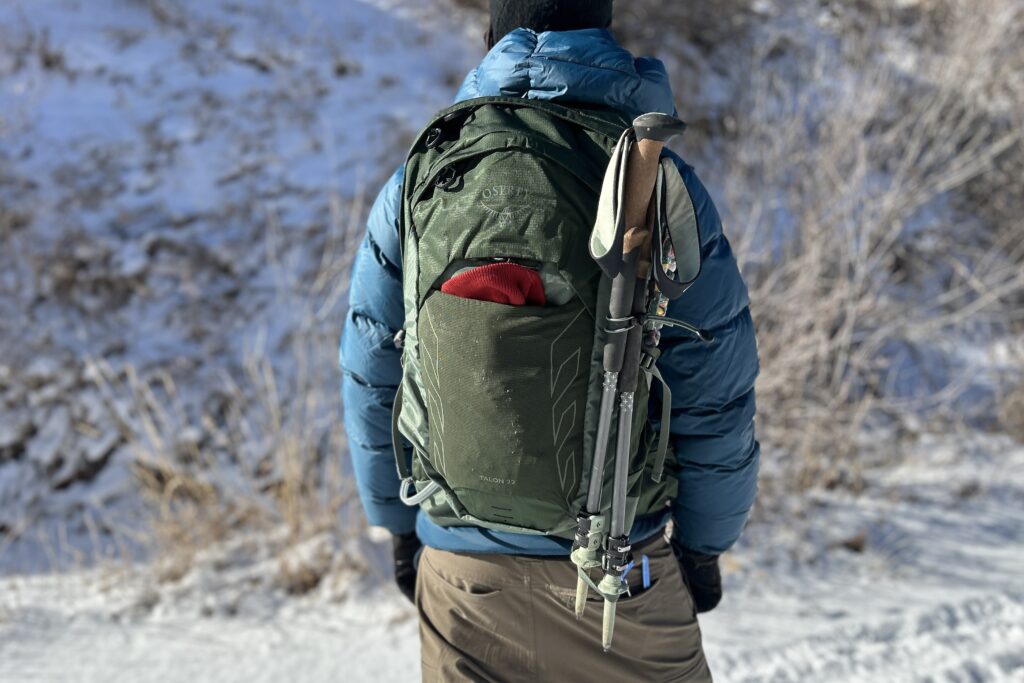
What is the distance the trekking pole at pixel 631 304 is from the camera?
1000 mm

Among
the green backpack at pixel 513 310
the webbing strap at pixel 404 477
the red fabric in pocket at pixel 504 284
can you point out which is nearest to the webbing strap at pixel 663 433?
the green backpack at pixel 513 310

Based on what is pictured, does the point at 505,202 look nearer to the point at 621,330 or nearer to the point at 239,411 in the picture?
the point at 621,330

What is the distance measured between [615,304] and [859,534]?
9.32ft

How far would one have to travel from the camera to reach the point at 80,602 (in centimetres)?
301

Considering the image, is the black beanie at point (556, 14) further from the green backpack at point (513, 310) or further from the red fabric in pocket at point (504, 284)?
the red fabric in pocket at point (504, 284)

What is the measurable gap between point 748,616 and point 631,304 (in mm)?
2143

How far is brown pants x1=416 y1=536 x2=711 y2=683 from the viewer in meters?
1.28

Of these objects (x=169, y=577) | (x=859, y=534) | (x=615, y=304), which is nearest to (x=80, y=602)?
(x=169, y=577)

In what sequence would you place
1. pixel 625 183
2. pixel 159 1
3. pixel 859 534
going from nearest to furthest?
pixel 625 183, pixel 859 534, pixel 159 1

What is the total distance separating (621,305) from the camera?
108cm

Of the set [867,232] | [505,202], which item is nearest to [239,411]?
[867,232]

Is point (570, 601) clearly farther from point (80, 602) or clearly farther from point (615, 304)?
point (80, 602)

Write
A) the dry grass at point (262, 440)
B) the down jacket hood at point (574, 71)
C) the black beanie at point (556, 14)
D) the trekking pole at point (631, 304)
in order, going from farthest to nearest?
the dry grass at point (262, 440), the black beanie at point (556, 14), the down jacket hood at point (574, 71), the trekking pole at point (631, 304)

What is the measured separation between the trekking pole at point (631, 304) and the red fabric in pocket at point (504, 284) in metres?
0.13
